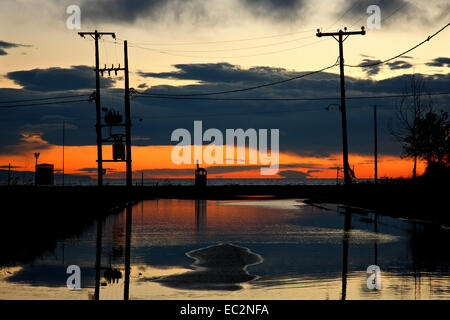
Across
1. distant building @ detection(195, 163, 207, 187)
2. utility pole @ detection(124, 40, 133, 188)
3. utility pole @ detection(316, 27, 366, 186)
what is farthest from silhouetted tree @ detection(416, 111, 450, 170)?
distant building @ detection(195, 163, 207, 187)

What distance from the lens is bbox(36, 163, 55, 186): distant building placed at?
7500 centimetres

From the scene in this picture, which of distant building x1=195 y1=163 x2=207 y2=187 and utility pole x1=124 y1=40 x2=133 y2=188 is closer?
utility pole x1=124 y1=40 x2=133 y2=188

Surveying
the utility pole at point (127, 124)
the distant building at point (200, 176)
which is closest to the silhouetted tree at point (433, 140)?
the utility pole at point (127, 124)

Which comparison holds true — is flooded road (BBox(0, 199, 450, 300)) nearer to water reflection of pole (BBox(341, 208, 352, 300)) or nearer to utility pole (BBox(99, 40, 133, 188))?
water reflection of pole (BBox(341, 208, 352, 300))

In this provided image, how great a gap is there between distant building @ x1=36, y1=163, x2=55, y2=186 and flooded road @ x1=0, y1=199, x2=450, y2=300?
56010 millimetres

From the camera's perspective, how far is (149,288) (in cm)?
1006

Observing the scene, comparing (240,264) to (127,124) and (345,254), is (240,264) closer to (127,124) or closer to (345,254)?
(345,254)

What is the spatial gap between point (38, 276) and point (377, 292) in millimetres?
6436

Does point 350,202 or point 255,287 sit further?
point 350,202

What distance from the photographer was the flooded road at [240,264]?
966 centimetres
